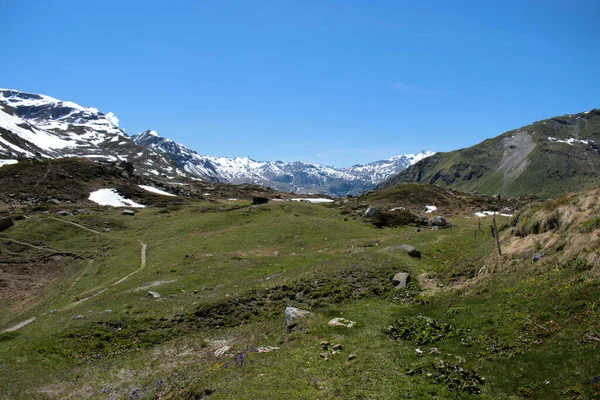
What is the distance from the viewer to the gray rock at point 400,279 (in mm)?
29534

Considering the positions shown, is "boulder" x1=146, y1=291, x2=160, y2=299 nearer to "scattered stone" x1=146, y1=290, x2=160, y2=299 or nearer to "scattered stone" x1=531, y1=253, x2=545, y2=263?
"scattered stone" x1=146, y1=290, x2=160, y2=299

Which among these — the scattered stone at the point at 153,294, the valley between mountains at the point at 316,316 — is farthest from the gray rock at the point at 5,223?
the scattered stone at the point at 153,294

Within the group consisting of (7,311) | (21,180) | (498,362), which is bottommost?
(7,311)

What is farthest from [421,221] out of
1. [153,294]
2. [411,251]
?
[153,294]

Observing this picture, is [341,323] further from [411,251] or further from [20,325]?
[20,325]

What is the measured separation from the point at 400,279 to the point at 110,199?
10561 centimetres

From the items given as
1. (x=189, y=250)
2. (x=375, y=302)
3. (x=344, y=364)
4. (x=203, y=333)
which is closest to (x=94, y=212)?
(x=189, y=250)

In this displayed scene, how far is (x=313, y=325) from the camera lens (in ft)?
74.4

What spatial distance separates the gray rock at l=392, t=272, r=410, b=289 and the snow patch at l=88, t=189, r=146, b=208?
9924cm

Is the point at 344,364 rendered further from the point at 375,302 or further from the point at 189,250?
the point at 189,250

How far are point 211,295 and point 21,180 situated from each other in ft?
364

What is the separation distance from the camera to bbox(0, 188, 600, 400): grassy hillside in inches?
571

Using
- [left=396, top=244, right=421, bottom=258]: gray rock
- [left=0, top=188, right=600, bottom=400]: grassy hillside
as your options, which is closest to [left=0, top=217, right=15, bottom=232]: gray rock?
[left=0, top=188, right=600, bottom=400]: grassy hillside

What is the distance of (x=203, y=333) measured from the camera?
26922mm
